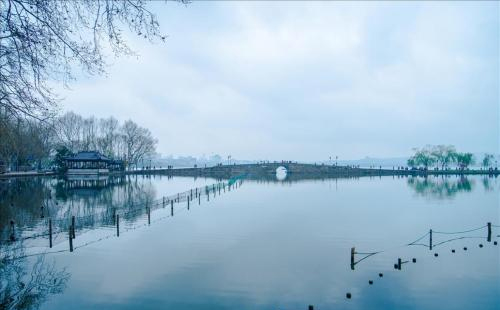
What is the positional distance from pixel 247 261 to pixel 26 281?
394 inches

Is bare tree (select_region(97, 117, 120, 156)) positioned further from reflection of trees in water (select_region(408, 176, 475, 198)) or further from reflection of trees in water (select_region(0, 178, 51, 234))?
reflection of trees in water (select_region(408, 176, 475, 198))

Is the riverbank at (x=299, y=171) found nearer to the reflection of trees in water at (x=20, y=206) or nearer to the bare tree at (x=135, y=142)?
the bare tree at (x=135, y=142)

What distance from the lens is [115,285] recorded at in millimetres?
14750

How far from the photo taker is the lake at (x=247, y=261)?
13.7 m

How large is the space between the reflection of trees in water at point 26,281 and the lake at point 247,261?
0.04 m

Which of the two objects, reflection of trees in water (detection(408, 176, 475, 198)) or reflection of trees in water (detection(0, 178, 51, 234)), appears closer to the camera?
reflection of trees in water (detection(0, 178, 51, 234))

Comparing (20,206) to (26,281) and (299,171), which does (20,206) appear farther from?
(299,171)

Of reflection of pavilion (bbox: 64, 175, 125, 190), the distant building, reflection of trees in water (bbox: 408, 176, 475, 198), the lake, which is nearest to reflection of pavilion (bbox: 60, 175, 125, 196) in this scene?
reflection of pavilion (bbox: 64, 175, 125, 190)

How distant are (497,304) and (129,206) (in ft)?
103

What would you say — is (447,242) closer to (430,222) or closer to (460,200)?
(430,222)

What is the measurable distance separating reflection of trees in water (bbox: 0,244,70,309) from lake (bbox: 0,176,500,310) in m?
0.04

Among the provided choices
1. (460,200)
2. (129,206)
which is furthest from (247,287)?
(460,200)

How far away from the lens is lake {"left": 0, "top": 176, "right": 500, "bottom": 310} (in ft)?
45.0

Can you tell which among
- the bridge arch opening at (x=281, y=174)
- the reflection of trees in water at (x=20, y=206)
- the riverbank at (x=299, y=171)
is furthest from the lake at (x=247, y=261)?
the riverbank at (x=299, y=171)
